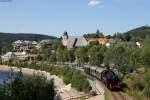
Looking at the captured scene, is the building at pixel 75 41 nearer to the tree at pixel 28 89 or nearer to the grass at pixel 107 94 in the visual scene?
the grass at pixel 107 94

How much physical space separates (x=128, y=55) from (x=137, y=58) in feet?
26.4

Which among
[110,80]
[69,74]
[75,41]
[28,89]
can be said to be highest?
[75,41]

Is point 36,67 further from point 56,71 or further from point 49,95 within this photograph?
point 49,95

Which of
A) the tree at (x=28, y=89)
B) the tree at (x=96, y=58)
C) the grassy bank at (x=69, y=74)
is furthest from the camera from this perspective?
the tree at (x=96, y=58)

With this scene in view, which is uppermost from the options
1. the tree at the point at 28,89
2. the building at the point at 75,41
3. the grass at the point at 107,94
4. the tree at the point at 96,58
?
the building at the point at 75,41

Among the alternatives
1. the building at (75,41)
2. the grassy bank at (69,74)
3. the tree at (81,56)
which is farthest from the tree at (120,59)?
the building at (75,41)

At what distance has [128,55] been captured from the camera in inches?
3511

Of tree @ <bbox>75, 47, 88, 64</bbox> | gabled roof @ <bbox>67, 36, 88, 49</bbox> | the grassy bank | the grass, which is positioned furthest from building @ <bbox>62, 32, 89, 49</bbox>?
the grass

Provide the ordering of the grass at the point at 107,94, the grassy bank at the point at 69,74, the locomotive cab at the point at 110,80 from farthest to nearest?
the grassy bank at the point at 69,74
the locomotive cab at the point at 110,80
the grass at the point at 107,94

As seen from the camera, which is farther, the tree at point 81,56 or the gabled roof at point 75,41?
the gabled roof at point 75,41

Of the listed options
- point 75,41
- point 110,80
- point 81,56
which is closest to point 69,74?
point 81,56

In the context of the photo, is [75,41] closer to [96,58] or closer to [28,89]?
[96,58]

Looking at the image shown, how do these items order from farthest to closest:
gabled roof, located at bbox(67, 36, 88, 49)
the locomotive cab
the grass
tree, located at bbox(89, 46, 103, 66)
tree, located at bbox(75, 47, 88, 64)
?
1. gabled roof, located at bbox(67, 36, 88, 49)
2. tree, located at bbox(75, 47, 88, 64)
3. tree, located at bbox(89, 46, 103, 66)
4. the locomotive cab
5. the grass

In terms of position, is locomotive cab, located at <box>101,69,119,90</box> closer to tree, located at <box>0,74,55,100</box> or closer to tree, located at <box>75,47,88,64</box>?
tree, located at <box>0,74,55,100</box>
